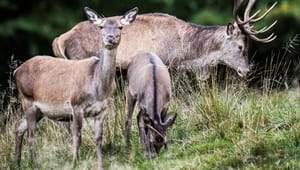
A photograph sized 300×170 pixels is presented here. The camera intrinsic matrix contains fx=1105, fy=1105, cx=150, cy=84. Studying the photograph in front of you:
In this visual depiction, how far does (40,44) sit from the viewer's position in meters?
16.7

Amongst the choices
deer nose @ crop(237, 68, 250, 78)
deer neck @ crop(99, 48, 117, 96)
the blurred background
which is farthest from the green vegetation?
the blurred background

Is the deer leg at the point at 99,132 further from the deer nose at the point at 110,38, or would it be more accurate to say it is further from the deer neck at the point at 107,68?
the deer nose at the point at 110,38

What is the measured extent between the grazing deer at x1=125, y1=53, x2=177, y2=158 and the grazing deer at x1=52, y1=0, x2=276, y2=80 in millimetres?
1830

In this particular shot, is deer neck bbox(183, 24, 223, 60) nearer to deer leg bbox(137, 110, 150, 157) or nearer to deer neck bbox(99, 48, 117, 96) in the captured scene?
deer leg bbox(137, 110, 150, 157)

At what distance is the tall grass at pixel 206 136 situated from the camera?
31.7 ft

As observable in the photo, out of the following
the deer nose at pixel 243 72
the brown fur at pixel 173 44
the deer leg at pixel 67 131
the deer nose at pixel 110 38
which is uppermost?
the deer nose at pixel 110 38

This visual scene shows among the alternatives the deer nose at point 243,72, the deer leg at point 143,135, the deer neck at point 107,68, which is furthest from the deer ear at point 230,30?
the deer neck at point 107,68

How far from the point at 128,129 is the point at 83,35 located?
2446mm

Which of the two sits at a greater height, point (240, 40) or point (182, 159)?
point (240, 40)

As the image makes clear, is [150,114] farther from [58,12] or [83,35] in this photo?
[58,12]

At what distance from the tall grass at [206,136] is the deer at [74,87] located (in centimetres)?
37

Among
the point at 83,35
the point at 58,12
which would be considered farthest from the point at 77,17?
the point at 83,35

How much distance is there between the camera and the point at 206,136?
10695mm

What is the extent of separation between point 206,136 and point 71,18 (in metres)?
6.49
